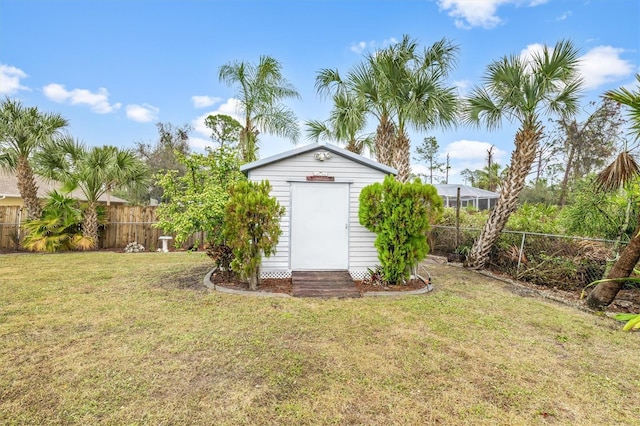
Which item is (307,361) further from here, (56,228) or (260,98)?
Result: (56,228)

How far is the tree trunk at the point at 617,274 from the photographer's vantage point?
4656mm

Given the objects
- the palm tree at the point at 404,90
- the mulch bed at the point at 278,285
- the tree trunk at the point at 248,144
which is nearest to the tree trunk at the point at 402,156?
the palm tree at the point at 404,90

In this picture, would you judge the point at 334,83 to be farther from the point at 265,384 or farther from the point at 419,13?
the point at 265,384

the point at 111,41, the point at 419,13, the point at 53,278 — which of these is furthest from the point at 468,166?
the point at 53,278

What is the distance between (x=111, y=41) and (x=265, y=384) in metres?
13.0

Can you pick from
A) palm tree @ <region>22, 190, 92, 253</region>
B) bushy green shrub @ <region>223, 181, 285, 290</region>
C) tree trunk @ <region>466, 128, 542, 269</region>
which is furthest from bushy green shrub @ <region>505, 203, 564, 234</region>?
palm tree @ <region>22, 190, 92, 253</region>

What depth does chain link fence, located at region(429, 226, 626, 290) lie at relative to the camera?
6074 millimetres

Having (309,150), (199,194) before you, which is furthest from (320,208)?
(199,194)

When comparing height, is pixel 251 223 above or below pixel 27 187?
below

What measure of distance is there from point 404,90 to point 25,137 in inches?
504

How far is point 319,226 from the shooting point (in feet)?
21.7

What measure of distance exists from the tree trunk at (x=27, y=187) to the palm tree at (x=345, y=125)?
10.3m

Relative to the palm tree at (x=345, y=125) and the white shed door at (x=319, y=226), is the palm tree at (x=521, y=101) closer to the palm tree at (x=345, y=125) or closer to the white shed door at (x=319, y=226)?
the palm tree at (x=345, y=125)

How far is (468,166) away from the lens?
37.3m
